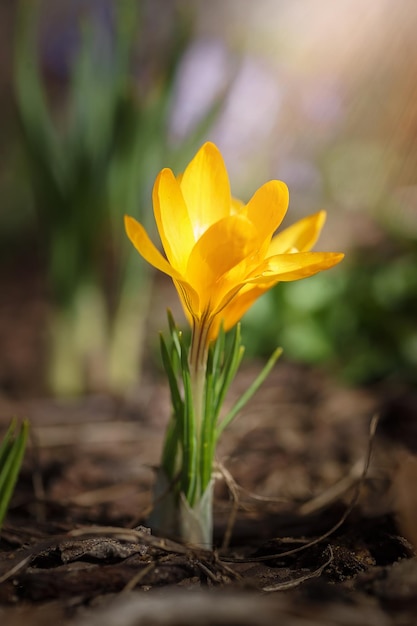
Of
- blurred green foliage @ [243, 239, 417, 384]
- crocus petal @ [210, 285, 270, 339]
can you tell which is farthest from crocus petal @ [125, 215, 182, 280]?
blurred green foliage @ [243, 239, 417, 384]

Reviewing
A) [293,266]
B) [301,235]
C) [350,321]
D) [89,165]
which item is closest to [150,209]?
[89,165]

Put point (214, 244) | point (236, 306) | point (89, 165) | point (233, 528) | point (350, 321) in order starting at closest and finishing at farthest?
point (214, 244) < point (236, 306) < point (233, 528) < point (89, 165) < point (350, 321)

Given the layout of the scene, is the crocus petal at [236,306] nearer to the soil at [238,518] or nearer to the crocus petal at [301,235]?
the crocus petal at [301,235]

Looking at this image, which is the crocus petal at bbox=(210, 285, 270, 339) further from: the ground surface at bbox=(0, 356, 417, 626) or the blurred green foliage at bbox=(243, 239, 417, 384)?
the blurred green foliage at bbox=(243, 239, 417, 384)

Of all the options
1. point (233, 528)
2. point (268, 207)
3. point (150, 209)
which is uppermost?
point (150, 209)

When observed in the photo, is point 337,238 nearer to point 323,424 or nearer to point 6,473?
point 323,424

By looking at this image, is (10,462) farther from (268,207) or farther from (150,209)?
(150,209)

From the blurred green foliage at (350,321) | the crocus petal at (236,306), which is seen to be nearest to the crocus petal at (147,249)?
the crocus petal at (236,306)

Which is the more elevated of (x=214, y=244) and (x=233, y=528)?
(x=214, y=244)
